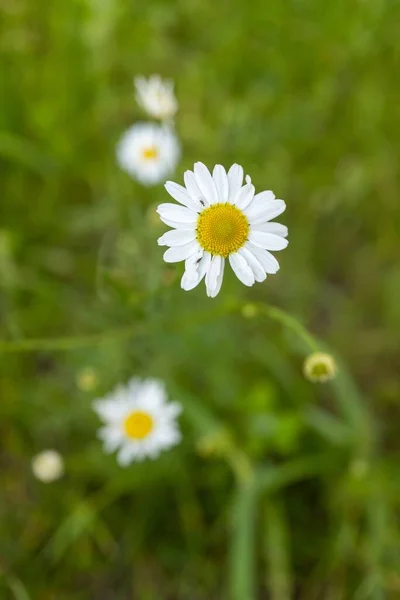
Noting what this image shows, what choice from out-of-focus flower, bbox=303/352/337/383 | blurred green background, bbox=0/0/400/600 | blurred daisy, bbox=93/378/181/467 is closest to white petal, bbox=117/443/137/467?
blurred daisy, bbox=93/378/181/467

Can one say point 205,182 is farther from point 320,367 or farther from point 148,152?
point 148,152

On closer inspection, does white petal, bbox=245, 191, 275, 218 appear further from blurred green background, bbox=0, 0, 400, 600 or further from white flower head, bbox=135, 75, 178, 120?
white flower head, bbox=135, 75, 178, 120

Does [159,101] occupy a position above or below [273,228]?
above

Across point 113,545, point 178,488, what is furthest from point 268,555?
point 113,545

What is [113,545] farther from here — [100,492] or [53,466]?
[53,466]

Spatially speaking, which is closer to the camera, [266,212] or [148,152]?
[266,212]

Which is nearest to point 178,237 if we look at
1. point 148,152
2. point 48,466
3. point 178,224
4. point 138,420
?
point 178,224

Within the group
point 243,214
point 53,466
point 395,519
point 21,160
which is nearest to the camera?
point 243,214
